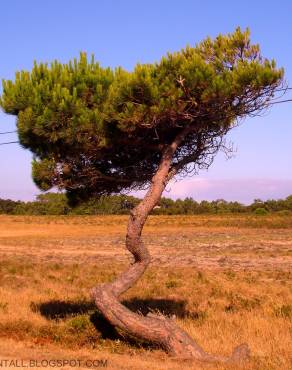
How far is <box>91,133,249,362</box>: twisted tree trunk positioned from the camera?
9.61 metres

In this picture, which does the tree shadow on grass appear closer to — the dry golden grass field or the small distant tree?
the dry golden grass field

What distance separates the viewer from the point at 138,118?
1040 cm

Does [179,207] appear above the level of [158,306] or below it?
above

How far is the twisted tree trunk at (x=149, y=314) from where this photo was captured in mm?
9609

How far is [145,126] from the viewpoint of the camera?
10695 mm

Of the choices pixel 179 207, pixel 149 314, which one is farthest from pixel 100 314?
pixel 179 207

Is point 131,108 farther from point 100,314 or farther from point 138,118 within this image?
point 100,314

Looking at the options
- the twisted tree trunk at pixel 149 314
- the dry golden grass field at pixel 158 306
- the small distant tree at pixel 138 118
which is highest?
the small distant tree at pixel 138 118

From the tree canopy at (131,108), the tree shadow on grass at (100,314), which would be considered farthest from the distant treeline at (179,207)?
the tree canopy at (131,108)

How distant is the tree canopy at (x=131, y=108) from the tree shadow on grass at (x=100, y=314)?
9.59 feet

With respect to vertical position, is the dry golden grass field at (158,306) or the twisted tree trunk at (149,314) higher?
the twisted tree trunk at (149,314)

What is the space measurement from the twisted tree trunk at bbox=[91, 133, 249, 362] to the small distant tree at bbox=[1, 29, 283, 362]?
0.02m

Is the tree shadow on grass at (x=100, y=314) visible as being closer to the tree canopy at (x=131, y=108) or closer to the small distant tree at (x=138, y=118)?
the small distant tree at (x=138, y=118)

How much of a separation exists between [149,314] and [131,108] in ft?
12.2
